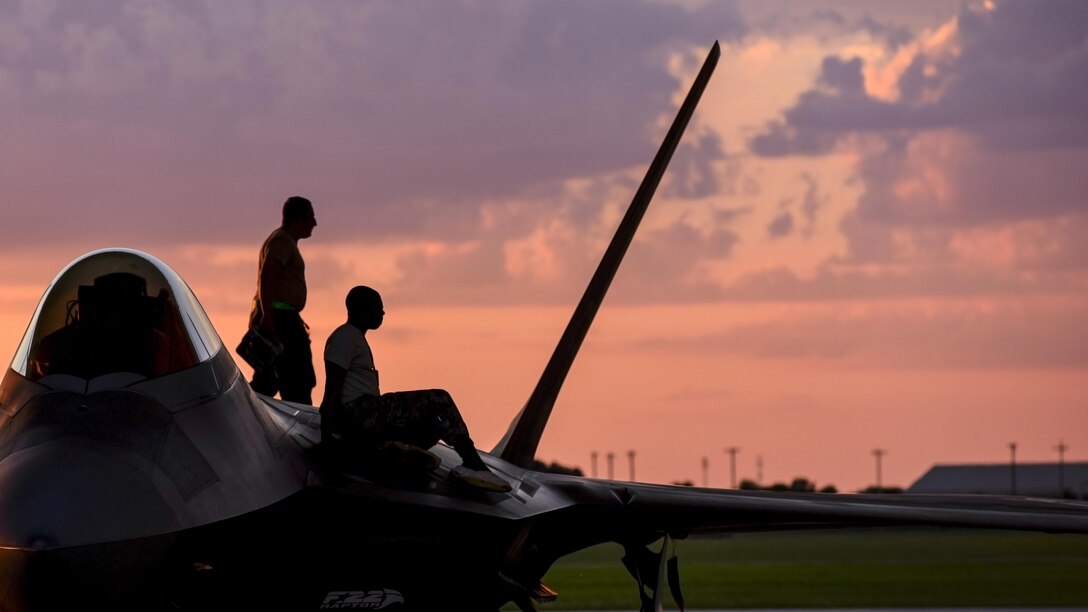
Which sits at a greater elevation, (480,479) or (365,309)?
(365,309)

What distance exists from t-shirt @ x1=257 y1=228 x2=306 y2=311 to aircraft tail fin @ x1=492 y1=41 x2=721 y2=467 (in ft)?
7.19

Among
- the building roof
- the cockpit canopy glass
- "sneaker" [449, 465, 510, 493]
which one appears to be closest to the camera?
the cockpit canopy glass

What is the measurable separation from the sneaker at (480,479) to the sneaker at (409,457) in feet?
1.04

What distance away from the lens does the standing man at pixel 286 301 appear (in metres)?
13.5

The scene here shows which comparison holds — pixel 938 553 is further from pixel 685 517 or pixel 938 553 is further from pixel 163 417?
pixel 163 417

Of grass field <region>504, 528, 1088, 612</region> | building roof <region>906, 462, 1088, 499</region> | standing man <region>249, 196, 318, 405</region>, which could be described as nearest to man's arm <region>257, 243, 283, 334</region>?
standing man <region>249, 196, 318, 405</region>

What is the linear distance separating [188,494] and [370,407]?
210cm

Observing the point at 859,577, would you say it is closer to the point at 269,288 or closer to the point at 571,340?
the point at 571,340

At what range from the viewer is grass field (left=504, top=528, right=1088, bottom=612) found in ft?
101

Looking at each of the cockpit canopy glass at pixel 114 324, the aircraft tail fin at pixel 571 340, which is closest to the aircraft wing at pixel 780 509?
the aircraft tail fin at pixel 571 340

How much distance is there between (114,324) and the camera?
9414mm

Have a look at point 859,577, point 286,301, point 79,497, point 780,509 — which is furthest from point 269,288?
point 859,577

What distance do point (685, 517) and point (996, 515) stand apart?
2376 millimetres

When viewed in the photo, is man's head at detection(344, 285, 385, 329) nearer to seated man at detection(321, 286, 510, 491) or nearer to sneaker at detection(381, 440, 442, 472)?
seated man at detection(321, 286, 510, 491)
